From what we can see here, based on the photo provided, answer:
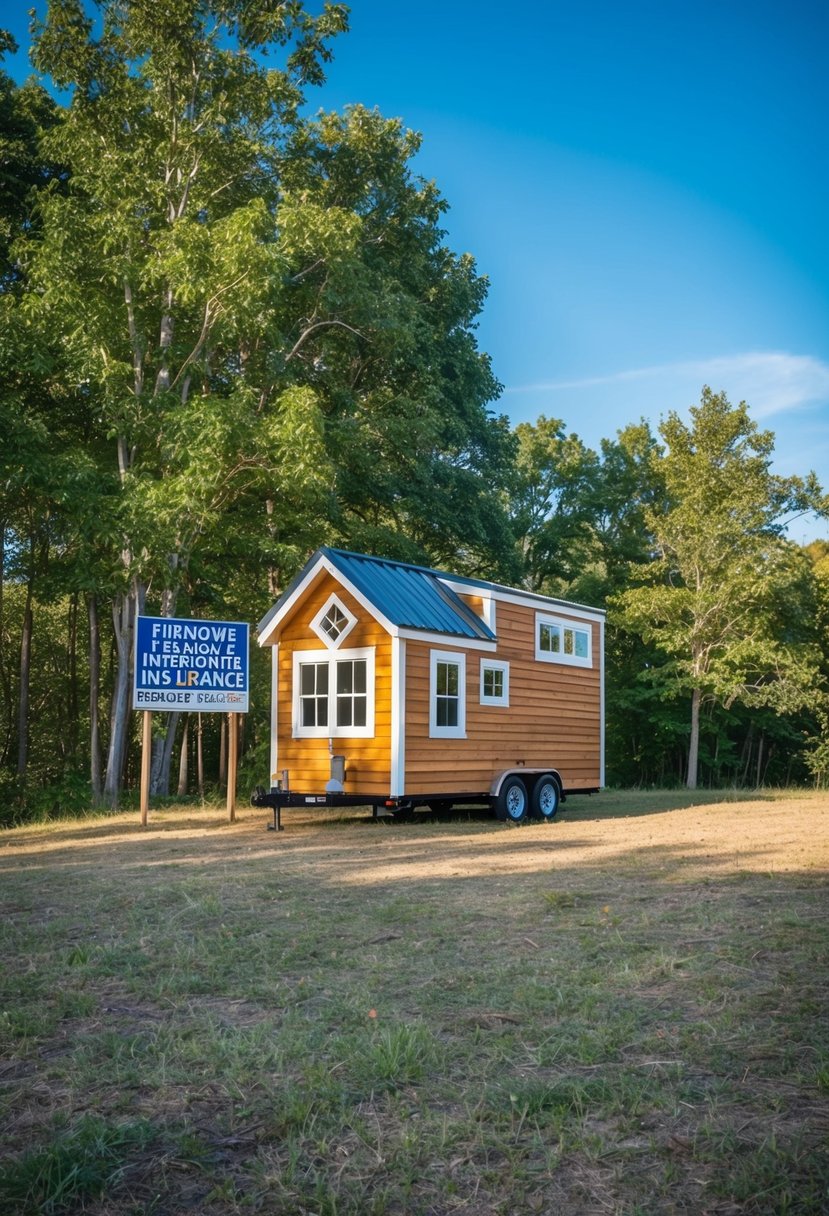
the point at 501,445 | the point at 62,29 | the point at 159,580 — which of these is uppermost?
the point at 62,29

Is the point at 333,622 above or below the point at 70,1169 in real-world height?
above

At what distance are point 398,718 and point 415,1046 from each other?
1051cm

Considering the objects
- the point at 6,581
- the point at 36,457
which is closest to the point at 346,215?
the point at 36,457

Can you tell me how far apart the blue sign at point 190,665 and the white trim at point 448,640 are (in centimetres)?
306

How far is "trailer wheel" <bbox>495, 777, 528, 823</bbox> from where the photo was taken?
55.6 ft

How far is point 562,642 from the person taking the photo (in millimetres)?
19969

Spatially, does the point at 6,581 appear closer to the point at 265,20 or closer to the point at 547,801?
the point at 265,20

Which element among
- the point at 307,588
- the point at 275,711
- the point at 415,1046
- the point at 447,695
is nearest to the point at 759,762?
the point at 447,695

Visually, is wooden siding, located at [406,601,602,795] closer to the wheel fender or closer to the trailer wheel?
the wheel fender

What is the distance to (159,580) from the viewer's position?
2180 cm

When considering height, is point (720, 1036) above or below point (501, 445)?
below

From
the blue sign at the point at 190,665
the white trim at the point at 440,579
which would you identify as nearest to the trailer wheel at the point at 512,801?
the white trim at the point at 440,579

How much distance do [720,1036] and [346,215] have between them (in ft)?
65.3

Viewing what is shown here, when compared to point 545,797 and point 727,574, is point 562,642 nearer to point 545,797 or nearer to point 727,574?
point 545,797
